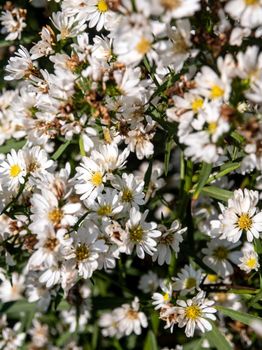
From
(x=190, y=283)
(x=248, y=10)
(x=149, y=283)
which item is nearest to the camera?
(x=248, y=10)

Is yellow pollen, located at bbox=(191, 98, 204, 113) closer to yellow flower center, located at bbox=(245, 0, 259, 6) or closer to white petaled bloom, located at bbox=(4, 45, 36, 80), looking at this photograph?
yellow flower center, located at bbox=(245, 0, 259, 6)

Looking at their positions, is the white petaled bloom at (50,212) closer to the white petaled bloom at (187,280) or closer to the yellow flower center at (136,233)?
the yellow flower center at (136,233)

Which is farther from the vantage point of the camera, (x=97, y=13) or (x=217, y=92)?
(x=97, y=13)

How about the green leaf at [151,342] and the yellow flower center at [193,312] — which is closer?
the yellow flower center at [193,312]

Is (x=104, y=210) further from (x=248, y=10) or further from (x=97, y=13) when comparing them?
(x=248, y=10)

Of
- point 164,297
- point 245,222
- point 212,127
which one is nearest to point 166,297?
point 164,297

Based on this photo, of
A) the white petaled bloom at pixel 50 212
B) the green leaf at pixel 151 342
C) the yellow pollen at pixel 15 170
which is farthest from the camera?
the green leaf at pixel 151 342

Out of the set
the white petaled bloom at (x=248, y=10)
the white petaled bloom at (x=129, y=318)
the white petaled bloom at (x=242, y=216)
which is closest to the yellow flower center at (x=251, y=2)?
the white petaled bloom at (x=248, y=10)
